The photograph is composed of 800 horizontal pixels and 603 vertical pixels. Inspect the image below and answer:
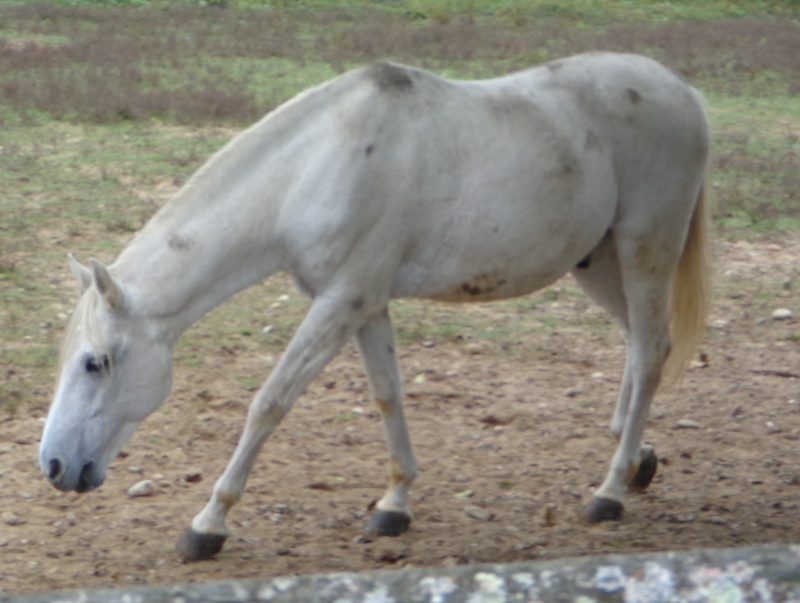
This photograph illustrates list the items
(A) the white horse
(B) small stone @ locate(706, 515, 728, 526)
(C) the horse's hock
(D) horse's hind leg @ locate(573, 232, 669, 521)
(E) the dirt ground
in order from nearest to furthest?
(C) the horse's hock
(A) the white horse
(E) the dirt ground
(B) small stone @ locate(706, 515, 728, 526)
(D) horse's hind leg @ locate(573, 232, 669, 521)

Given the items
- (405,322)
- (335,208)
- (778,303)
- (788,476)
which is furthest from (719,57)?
(335,208)

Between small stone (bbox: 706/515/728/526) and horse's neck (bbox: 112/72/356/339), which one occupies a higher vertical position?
horse's neck (bbox: 112/72/356/339)

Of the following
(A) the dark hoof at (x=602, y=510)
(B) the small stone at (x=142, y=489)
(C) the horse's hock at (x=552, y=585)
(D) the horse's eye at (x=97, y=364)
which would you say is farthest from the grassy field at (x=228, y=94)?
(C) the horse's hock at (x=552, y=585)

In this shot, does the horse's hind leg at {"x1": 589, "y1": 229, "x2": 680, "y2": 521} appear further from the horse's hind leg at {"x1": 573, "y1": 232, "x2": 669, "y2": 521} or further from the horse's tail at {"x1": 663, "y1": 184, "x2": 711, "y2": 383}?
the horse's tail at {"x1": 663, "y1": 184, "x2": 711, "y2": 383}

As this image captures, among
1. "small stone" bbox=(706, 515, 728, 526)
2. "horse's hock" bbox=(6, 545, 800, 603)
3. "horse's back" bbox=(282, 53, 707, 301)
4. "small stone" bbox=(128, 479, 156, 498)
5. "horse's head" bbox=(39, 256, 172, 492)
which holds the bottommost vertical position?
"small stone" bbox=(706, 515, 728, 526)

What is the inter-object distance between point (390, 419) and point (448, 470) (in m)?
0.63

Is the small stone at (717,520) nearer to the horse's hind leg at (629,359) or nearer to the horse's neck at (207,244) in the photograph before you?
the horse's hind leg at (629,359)

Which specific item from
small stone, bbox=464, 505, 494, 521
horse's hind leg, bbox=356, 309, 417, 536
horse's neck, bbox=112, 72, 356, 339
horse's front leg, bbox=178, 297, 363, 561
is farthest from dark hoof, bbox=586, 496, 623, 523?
horse's neck, bbox=112, 72, 356, 339

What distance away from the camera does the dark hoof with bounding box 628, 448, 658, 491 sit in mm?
4566

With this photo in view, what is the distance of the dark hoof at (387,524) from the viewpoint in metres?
4.14

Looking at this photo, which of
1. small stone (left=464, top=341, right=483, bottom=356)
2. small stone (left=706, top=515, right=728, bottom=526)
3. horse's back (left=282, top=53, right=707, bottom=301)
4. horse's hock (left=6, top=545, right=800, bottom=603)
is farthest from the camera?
small stone (left=464, top=341, right=483, bottom=356)

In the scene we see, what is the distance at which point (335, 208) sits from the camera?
3.75 meters

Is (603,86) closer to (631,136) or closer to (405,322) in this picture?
(631,136)

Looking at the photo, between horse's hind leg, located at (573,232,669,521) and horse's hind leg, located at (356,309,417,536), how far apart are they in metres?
0.71
